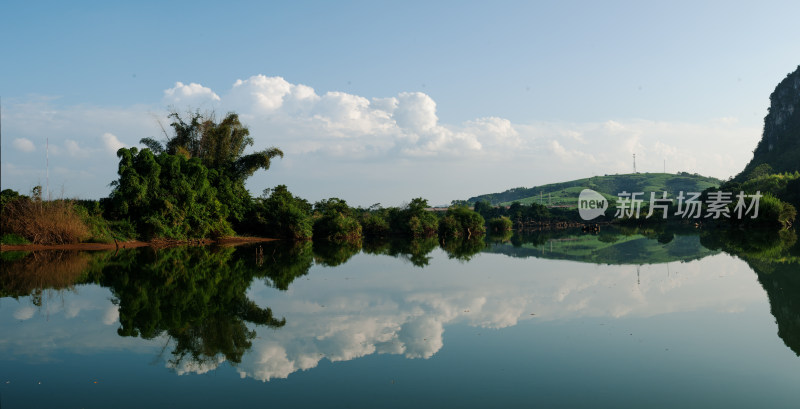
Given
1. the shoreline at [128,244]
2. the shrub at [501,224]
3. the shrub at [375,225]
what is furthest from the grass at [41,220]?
the shrub at [501,224]

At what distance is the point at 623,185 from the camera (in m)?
188

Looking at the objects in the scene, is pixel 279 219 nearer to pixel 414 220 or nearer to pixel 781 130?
pixel 414 220

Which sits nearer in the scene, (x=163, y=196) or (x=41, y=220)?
(x=41, y=220)

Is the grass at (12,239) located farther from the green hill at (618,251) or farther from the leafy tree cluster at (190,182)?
the green hill at (618,251)

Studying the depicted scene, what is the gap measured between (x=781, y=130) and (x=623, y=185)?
6850 centimetres

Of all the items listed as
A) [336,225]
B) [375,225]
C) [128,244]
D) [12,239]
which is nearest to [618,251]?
[336,225]

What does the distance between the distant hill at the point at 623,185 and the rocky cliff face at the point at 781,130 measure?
40.5 meters

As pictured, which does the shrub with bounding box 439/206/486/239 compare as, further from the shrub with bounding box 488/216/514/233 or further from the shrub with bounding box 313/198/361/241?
the shrub with bounding box 488/216/514/233

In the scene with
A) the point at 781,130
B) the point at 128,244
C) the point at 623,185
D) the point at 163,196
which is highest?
the point at 781,130

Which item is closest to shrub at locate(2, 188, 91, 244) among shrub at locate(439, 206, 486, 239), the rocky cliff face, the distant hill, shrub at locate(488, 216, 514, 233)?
shrub at locate(439, 206, 486, 239)

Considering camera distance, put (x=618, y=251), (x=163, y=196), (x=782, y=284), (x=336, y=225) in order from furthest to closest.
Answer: (x=336, y=225), (x=163, y=196), (x=618, y=251), (x=782, y=284)

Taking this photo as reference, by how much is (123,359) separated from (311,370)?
2978 millimetres

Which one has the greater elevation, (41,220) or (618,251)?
(41,220)

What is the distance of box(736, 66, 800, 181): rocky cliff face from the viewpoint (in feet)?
355
